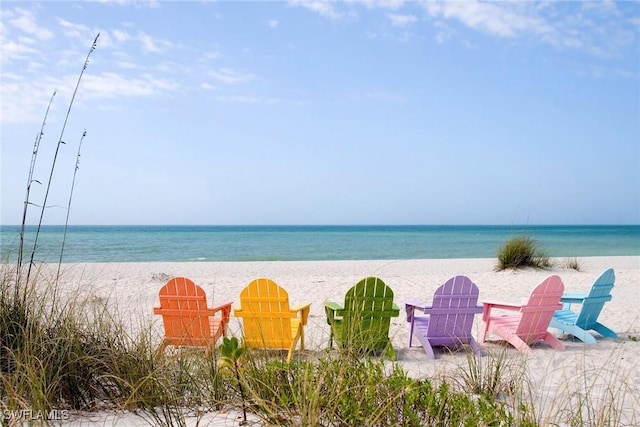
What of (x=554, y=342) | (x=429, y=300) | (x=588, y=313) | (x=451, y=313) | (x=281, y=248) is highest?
(x=451, y=313)

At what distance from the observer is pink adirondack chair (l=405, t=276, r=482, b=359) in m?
4.98

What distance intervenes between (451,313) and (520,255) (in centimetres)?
802

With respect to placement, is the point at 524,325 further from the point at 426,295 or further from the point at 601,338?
the point at 426,295

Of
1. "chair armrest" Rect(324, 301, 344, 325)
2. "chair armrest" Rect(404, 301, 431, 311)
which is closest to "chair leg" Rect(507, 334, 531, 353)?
"chair armrest" Rect(404, 301, 431, 311)

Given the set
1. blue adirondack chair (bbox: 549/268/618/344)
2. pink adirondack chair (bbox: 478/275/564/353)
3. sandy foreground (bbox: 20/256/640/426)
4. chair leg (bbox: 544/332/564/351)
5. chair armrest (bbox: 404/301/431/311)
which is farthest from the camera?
blue adirondack chair (bbox: 549/268/618/344)

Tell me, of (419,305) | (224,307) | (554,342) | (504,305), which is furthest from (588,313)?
(224,307)

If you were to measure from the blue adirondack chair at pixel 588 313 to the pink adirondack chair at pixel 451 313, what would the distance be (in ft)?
4.28

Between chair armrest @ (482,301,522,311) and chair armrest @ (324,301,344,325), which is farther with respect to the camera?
chair armrest @ (482,301,522,311)

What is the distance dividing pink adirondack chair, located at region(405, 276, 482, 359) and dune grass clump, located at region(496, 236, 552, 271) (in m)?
7.73

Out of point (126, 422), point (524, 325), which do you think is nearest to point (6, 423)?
point (126, 422)

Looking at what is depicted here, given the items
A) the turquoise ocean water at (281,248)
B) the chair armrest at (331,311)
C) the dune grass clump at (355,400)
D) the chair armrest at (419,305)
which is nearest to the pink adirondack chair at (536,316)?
the chair armrest at (419,305)

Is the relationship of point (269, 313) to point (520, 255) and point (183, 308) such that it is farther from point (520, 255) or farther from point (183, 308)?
point (520, 255)

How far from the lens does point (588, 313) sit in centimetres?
565

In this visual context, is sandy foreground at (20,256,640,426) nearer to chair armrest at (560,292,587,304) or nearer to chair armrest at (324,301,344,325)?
chair armrest at (324,301,344,325)
